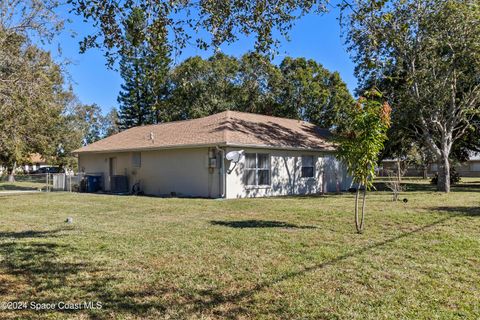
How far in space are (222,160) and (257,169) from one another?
2149mm

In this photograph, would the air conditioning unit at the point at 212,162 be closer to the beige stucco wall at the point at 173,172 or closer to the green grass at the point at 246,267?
the beige stucco wall at the point at 173,172

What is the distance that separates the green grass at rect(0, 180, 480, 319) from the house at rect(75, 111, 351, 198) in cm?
770

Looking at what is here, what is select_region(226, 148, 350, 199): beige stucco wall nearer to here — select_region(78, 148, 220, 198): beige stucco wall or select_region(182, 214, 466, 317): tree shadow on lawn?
select_region(78, 148, 220, 198): beige stucco wall

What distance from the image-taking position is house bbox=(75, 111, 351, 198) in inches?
717

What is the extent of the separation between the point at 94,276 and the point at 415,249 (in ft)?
17.4

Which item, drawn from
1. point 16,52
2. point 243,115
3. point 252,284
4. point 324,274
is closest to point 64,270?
point 252,284

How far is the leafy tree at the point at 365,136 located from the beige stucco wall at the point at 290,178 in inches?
369

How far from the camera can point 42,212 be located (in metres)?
12.8

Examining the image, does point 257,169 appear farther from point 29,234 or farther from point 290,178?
point 29,234

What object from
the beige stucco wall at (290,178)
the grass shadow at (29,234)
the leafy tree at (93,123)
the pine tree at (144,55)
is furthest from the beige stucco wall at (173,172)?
the leafy tree at (93,123)

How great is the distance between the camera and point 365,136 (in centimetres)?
855

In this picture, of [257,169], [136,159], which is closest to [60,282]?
[257,169]

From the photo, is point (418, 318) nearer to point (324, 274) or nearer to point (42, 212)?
point (324, 274)

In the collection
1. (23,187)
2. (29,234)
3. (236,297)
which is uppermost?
(23,187)
